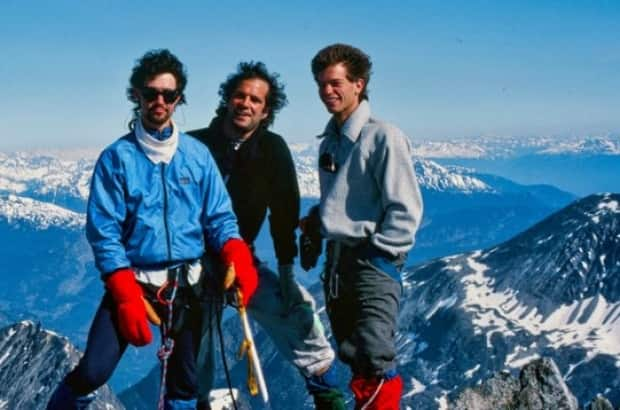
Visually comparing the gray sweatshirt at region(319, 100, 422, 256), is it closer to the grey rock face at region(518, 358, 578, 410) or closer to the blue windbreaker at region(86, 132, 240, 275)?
the blue windbreaker at region(86, 132, 240, 275)

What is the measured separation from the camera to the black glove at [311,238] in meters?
10.5

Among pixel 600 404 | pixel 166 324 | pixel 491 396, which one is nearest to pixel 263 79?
pixel 166 324

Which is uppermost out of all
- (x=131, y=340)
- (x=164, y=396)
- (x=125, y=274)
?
(x=125, y=274)

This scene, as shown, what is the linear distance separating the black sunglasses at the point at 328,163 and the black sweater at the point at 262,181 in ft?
3.42

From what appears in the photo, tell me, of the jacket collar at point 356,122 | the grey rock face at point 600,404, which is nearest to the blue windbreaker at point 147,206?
the jacket collar at point 356,122

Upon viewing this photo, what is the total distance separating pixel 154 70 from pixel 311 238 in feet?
11.9

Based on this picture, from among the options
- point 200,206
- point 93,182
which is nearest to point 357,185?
point 200,206

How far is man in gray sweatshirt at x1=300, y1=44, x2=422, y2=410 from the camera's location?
9125mm

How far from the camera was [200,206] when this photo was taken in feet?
31.8

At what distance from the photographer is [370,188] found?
31.2 feet

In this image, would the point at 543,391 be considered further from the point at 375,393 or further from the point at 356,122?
the point at 356,122

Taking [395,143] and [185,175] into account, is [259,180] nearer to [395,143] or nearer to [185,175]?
[185,175]

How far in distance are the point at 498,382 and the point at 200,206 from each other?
6576mm

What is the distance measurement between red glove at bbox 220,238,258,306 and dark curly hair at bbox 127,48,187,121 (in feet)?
7.54
